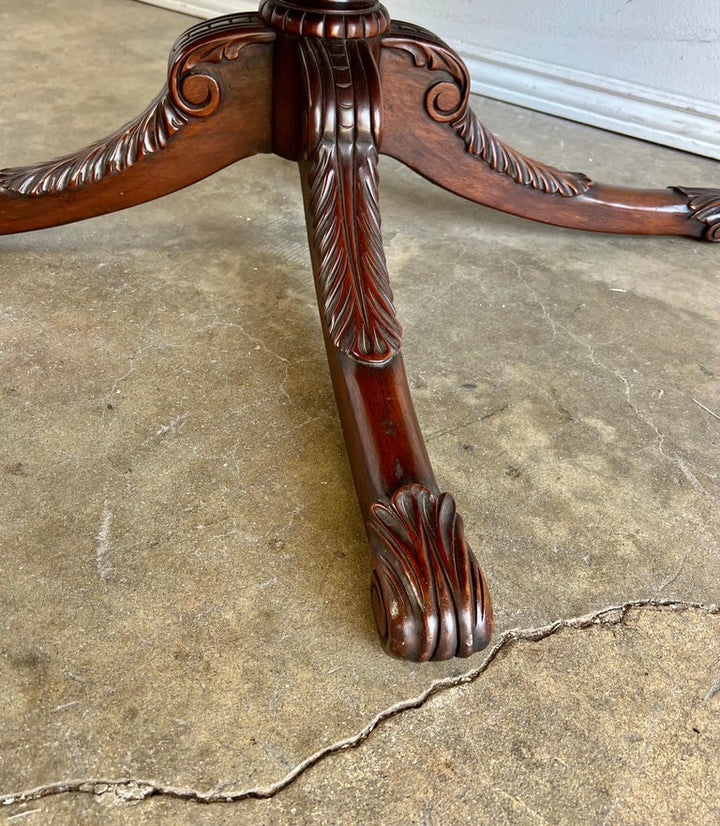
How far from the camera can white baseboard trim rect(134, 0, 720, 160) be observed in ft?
5.06

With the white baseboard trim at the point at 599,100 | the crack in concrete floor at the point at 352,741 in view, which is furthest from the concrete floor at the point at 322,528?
the white baseboard trim at the point at 599,100


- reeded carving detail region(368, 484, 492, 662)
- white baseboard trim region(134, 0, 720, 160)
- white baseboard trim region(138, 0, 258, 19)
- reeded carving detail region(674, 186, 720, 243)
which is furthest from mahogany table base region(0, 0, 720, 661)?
white baseboard trim region(138, 0, 258, 19)

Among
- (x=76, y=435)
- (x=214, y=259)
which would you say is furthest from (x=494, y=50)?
(x=76, y=435)

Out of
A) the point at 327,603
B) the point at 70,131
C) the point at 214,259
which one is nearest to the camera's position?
the point at 327,603

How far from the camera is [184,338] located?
38.6 inches

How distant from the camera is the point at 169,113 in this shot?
93 centimetres

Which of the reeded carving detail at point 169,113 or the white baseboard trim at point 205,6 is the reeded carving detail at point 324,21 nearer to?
the reeded carving detail at point 169,113

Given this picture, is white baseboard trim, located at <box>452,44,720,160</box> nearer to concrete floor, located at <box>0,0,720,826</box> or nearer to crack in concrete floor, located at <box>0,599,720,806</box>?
concrete floor, located at <box>0,0,720,826</box>

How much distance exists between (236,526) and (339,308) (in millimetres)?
229

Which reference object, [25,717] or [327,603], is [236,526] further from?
[25,717]

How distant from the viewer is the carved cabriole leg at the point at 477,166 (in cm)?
94

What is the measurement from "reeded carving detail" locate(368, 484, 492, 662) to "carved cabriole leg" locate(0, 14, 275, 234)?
0.52 metres

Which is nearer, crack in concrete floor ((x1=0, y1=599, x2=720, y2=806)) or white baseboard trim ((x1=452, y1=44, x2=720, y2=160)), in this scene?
crack in concrete floor ((x1=0, y1=599, x2=720, y2=806))

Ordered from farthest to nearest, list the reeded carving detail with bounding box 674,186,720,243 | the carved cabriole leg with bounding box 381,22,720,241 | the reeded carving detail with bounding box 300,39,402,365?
the reeded carving detail with bounding box 674,186,720,243 < the carved cabriole leg with bounding box 381,22,720,241 < the reeded carving detail with bounding box 300,39,402,365
